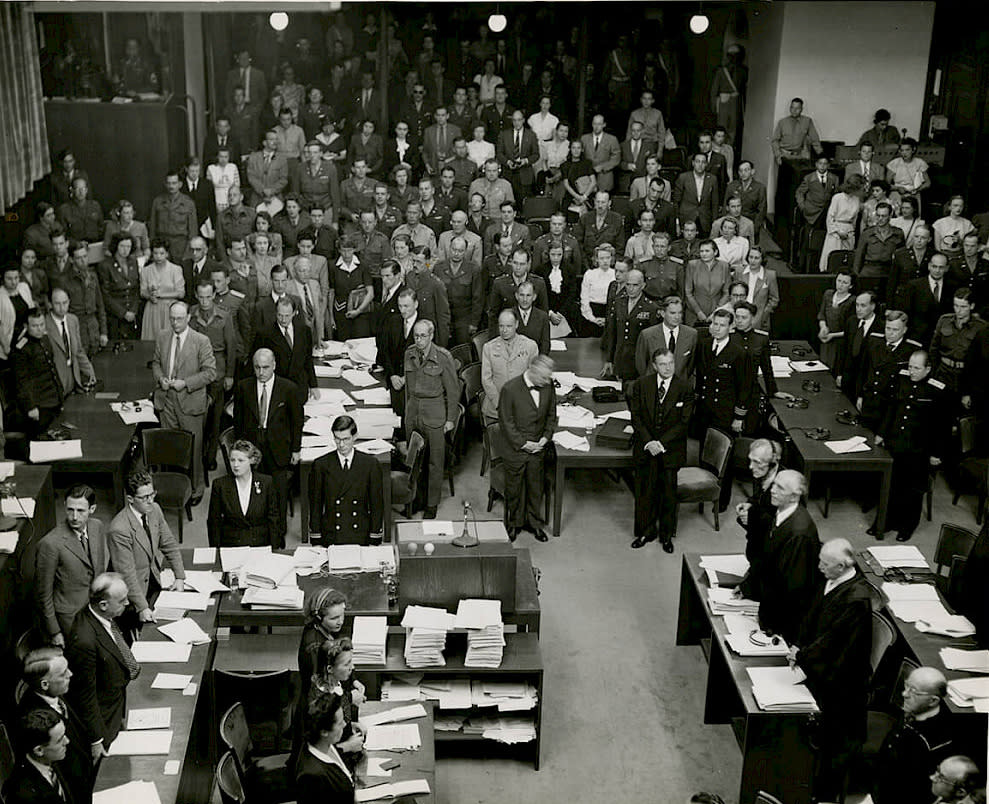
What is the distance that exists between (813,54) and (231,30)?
9.38 meters

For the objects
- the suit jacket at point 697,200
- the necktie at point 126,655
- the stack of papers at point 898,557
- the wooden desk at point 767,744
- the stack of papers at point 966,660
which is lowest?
the wooden desk at point 767,744

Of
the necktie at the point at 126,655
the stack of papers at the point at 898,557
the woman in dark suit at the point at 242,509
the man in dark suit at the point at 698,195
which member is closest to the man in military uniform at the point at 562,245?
the man in dark suit at the point at 698,195

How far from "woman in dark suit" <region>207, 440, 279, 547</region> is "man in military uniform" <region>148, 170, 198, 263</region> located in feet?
20.8

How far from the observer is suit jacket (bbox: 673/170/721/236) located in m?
15.6

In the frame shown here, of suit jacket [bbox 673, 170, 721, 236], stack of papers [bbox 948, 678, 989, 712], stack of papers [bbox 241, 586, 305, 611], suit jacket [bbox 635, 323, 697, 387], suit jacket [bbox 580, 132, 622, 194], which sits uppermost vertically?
suit jacket [bbox 580, 132, 622, 194]

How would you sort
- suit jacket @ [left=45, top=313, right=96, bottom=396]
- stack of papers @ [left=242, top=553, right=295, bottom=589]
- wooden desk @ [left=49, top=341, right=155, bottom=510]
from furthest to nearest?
suit jacket @ [left=45, top=313, right=96, bottom=396]
wooden desk @ [left=49, top=341, right=155, bottom=510]
stack of papers @ [left=242, top=553, right=295, bottom=589]

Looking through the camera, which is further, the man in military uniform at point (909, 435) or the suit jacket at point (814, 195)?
the suit jacket at point (814, 195)

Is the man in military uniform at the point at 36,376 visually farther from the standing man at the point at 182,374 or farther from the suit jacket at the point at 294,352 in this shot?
the suit jacket at the point at 294,352

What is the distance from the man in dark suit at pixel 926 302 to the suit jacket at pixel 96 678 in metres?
9.21

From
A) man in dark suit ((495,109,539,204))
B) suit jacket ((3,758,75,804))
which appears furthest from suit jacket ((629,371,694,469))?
man in dark suit ((495,109,539,204))

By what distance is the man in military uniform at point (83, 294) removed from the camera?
12703mm

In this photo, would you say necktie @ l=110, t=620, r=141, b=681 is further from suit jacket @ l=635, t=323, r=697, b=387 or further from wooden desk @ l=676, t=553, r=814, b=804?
suit jacket @ l=635, t=323, r=697, b=387

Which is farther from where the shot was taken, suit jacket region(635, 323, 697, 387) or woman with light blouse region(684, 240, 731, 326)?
woman with light blouse region(684, 240, 731, 326)

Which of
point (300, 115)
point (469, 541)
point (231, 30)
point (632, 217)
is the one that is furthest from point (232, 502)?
point (231, 30)
